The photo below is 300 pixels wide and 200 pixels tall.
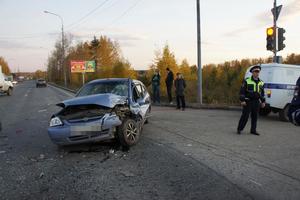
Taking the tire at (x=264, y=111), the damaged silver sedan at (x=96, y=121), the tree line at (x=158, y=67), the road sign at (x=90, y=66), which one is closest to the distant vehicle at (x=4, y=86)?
the tree line at (x=158, y=67)

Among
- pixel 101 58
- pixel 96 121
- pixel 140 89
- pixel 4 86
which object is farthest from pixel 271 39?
pixel 101 58

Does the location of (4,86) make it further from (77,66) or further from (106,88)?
(106,88)

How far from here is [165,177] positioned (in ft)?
17.2

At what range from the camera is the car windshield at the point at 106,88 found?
879cm

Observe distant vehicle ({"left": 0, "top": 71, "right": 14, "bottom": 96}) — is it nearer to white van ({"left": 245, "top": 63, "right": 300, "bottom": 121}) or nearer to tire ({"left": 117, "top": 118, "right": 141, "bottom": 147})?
white van ({"left": 245, "top": 63, "right": 300, "bottom": 121})

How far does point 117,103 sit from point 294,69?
24.1 feet

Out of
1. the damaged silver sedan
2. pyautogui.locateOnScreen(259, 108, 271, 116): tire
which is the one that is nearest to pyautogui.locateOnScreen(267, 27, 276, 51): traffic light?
pyautogui.locateOnScreen(259, 108, 271, 116): tire

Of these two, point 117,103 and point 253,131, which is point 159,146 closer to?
point 117,103

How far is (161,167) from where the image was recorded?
5.81m

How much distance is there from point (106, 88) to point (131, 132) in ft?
6.56

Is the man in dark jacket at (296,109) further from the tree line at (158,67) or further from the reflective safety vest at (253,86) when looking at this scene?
the tree line at (158,67)

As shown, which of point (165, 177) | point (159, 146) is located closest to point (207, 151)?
point (159, 146)

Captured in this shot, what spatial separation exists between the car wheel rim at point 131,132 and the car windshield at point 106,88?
1.29 m

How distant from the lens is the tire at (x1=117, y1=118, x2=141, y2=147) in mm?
7195
